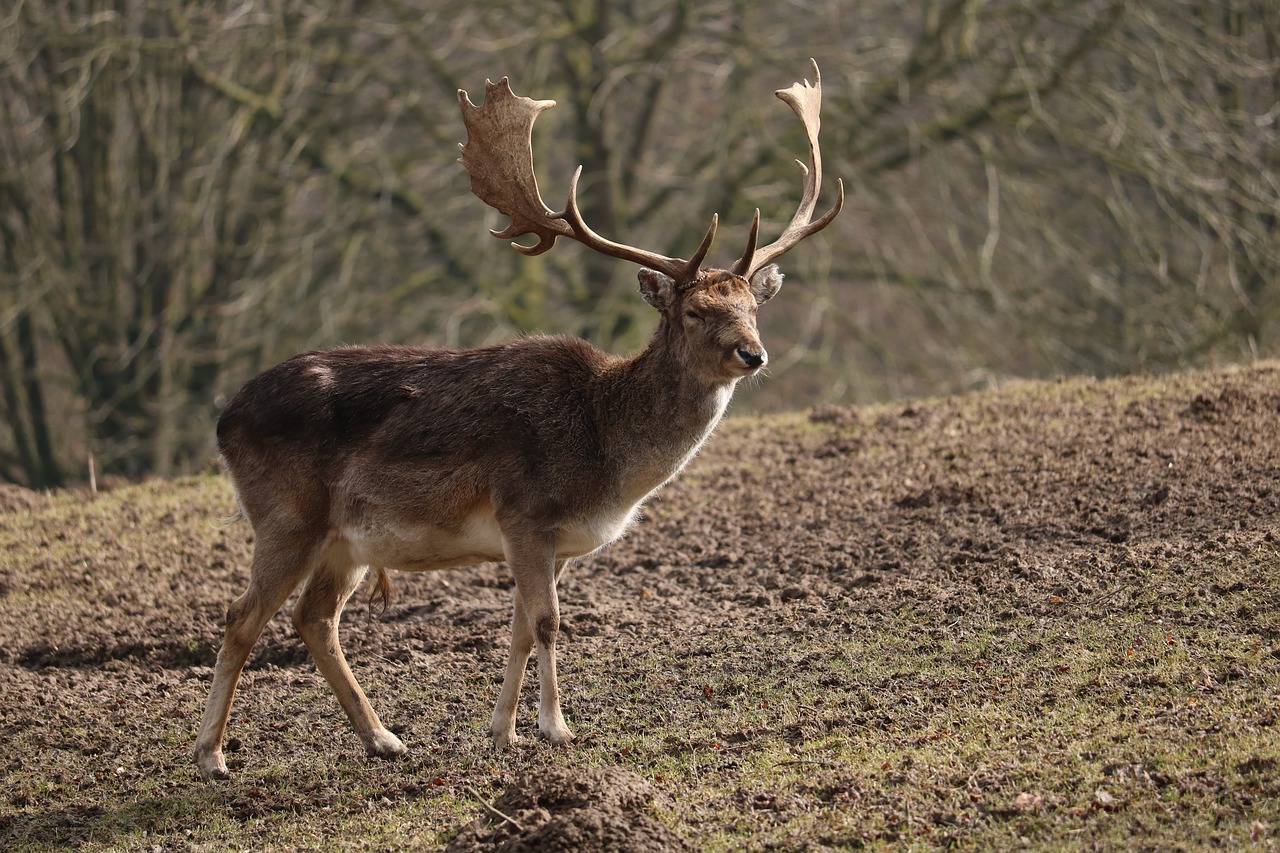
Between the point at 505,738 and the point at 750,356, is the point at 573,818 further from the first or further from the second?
the point at 750,356

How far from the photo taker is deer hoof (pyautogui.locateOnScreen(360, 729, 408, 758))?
6.74 m

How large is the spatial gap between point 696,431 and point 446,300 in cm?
1074

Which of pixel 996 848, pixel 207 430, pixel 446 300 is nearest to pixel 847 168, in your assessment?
pixel 446 300

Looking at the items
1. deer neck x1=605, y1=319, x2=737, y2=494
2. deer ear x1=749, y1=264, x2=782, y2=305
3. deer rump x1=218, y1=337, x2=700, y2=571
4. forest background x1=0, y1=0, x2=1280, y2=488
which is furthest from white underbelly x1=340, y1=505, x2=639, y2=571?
forest background x1=0, y1=0, x2=1280, y2=488

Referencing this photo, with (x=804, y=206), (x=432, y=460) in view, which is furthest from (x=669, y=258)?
(x=432, y=460)

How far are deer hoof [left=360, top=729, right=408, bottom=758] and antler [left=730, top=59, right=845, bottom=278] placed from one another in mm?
2726

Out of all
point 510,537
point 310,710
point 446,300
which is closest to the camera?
point 510,537

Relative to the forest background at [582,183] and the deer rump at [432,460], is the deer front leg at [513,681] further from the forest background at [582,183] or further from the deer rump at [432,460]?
the forest background at [582,183]

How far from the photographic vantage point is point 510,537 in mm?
6773

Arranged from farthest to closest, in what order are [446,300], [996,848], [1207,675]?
[446,300]
[1207,675]
[996,848]

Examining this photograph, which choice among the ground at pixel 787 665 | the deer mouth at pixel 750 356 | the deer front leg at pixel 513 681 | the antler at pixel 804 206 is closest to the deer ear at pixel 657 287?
the antler at pixel 804 206

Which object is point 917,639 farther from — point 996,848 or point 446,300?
point 446,300

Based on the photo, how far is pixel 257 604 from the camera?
22.7 feet

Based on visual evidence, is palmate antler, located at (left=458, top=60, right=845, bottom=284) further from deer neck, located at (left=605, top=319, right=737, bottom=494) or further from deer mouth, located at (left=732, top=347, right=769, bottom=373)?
deer mouth, located at (left=732, top=347, right=769, bottom=373)
